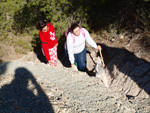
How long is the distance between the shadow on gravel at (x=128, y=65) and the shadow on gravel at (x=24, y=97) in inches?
113

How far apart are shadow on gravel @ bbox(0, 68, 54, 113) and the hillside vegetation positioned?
12.3ft

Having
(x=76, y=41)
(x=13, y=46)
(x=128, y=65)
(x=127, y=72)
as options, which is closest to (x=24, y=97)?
(x=76, y=41)

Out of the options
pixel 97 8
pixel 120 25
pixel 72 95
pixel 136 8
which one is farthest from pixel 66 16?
pixel 72 95

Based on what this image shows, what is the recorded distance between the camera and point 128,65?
512cm

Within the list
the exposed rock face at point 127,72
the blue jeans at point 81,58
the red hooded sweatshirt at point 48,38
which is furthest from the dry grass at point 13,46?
the blue jeans at point 81,58

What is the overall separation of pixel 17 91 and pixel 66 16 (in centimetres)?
464

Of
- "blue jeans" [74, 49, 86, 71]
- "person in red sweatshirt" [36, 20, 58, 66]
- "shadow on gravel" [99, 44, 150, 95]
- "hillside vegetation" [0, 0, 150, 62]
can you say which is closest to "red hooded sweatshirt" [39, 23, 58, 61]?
"person in red sweatshirt" [36, 20, 58, 66]

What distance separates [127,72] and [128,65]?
10.4 inches

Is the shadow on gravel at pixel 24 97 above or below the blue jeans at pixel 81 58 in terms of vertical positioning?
below

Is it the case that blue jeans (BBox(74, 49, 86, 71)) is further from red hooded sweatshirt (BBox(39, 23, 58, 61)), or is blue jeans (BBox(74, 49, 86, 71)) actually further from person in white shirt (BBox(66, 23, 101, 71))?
red hooded sweatshirt (BBox(39, 23, 58, 61))

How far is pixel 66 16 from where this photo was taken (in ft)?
22.1

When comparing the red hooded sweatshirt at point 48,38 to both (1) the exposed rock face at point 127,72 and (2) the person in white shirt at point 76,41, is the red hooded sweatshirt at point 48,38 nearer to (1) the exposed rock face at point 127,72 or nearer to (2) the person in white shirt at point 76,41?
(2) the person in white shirt at point 76,41

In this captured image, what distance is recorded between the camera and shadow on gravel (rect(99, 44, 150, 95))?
4.47 m

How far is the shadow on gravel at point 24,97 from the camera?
2303 mm
